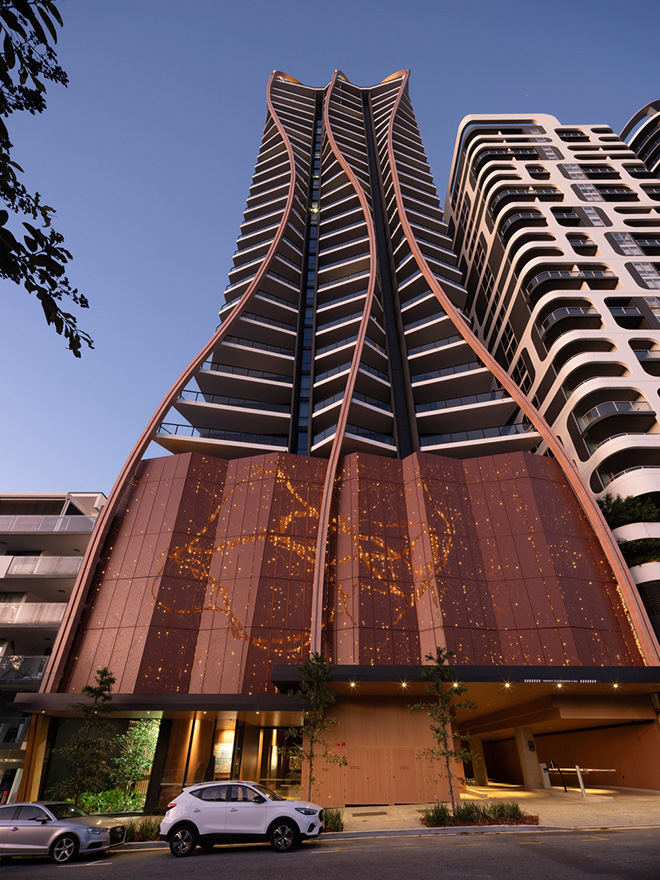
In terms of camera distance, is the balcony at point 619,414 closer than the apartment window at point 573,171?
Yes

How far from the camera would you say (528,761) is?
25.8 metres

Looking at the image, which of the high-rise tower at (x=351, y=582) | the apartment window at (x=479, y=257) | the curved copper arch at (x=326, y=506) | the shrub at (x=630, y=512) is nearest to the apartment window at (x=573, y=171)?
the apartment window at (x=479, y=257)

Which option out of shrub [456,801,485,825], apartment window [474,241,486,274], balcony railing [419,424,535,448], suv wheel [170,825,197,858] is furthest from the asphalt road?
apartment window [474,241,486,274]

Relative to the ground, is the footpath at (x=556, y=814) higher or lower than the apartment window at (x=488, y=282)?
lower

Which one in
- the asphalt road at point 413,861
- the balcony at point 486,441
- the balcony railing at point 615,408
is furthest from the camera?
the balcony railing at point 615,408

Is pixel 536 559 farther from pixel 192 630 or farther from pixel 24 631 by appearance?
pixel 24 631

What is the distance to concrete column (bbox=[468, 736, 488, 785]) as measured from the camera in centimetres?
3306

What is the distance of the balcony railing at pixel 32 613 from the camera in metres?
25.2

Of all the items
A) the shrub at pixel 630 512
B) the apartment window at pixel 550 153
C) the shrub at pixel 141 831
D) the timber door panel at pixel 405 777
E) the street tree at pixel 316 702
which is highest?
the apartment window at pixel 550 153

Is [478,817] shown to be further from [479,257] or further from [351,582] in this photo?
[479,257]

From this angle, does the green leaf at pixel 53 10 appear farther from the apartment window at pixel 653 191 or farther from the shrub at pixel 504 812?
the apartment window at pixel 653 191

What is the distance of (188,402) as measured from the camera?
119 ft

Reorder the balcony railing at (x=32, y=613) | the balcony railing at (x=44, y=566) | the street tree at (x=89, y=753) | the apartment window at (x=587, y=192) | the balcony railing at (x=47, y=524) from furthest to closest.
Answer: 1. the apartment window at (x=587, y=192)
2. the balcony railing at (x=47, y=524)
3. the balcony railing at (x=44, y=566)
4. the balcony railing at (x=32, y=613)
5. the street tree at (x=89, y=753)

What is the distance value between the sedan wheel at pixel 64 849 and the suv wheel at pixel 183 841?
2.33 m
